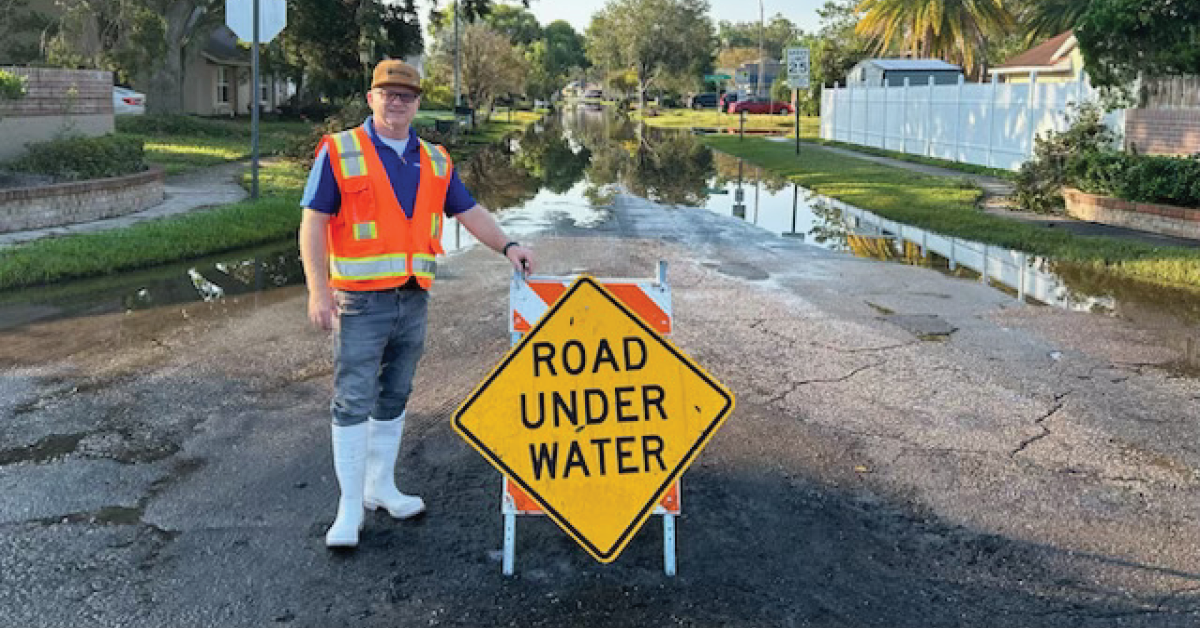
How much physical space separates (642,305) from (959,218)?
12627 mm

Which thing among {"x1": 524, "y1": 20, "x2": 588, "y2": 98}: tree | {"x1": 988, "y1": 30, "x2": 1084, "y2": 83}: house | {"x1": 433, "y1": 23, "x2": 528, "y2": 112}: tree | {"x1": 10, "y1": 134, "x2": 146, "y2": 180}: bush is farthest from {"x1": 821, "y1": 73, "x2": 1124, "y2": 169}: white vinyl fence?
{"x1": 524, "y1": 20, "x2": 588, "y2": 98}: tree

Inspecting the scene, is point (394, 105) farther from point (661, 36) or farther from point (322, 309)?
point (661, 36)

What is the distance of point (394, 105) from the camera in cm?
428

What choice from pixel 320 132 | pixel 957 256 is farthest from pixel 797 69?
pixel 957 256

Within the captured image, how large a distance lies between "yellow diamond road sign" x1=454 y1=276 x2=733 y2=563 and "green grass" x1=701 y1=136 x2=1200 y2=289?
27.8 feet

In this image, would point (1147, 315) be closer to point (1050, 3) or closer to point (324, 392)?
point (324, 392)

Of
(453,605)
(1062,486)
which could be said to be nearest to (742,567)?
(453,605)

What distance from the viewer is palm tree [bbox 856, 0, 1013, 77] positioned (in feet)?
164

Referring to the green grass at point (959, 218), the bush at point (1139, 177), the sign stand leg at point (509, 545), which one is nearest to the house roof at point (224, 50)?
the green grass at point (959, 218)

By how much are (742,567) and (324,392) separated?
132 inches

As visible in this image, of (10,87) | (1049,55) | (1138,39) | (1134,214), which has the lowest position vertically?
(1134,214)

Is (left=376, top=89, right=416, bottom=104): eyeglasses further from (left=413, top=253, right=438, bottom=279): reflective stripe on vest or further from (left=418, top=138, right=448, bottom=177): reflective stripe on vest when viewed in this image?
(left=413, top=253, right=438, bottom=279): reflective stripe on vest

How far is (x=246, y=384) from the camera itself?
690cm

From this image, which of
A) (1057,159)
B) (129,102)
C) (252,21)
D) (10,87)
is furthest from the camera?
(129,102)
